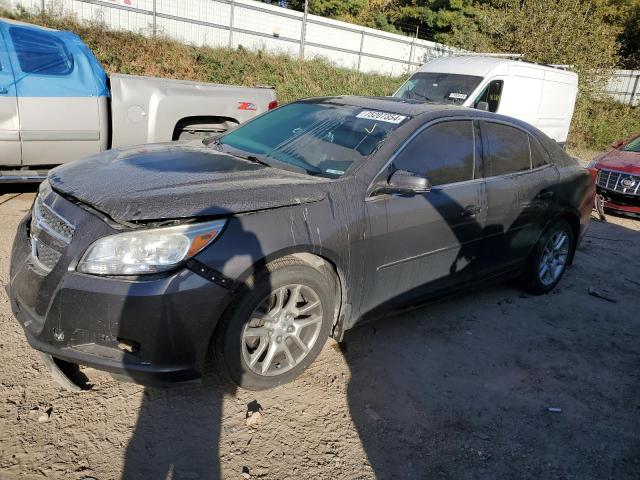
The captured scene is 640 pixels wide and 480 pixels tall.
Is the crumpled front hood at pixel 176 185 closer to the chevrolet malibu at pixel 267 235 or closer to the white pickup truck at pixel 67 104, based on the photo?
the chevrolet malibu at pixel 267 235

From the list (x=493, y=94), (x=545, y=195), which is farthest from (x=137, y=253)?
(x=493, y=94)

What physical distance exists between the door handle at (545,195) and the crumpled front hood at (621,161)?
4746 millimetres

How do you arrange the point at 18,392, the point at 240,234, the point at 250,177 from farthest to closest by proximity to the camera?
the point at 250,177, the point at 18,392, the point at 240,234

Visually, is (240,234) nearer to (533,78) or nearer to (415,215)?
(415,215)

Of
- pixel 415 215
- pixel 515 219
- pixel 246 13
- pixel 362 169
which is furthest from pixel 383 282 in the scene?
pixel 246 13

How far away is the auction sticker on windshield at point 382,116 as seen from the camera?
359cm

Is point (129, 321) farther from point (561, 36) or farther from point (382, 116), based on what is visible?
point (561, 36)

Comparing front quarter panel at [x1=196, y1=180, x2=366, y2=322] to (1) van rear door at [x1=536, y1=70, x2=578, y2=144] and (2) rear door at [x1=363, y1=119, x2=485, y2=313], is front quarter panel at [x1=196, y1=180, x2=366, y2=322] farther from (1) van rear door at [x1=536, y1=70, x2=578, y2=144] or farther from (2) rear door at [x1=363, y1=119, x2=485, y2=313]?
(1) van rear door at [x1=536, y1=70, x2=578, y2=144]

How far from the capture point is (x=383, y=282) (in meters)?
3.32

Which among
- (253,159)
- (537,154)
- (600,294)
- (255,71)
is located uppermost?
(255,71)

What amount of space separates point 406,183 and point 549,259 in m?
2.49

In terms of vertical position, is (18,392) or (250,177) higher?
(250,177)

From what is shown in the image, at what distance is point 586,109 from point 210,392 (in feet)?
63.3

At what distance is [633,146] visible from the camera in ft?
30.5
